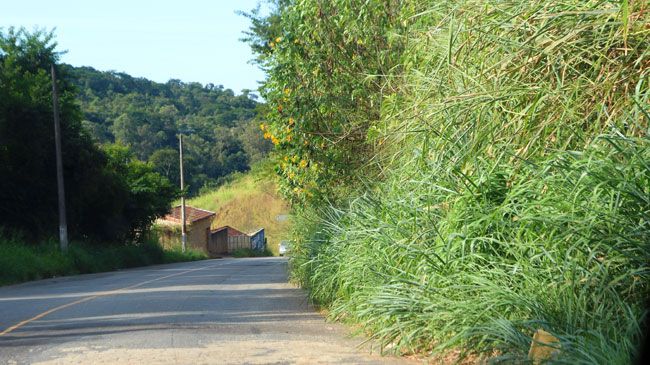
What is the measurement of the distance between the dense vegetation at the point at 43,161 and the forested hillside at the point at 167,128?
33088 millimetres

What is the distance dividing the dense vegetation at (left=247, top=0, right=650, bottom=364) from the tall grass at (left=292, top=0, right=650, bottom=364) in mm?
19

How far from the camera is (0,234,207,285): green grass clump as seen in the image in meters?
28.3

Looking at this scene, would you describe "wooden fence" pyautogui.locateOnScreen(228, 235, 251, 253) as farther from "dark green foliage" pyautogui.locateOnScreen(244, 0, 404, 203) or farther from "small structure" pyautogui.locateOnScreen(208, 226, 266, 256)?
"dark green foliage" pyautogui.locateOnScreen(244, 0, 404, 203)

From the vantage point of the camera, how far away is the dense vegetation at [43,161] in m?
35.1

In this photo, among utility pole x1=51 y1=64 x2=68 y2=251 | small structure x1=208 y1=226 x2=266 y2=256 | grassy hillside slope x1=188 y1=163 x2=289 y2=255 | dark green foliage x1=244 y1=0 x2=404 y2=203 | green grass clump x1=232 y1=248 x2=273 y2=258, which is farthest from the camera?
grassy hillside slope x1=188 y1=163 x2=289 y2=255

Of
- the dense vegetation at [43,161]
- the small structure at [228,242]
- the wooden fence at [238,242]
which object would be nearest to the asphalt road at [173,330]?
the dense vegetation at [43,161]

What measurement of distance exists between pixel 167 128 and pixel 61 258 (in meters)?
58.5

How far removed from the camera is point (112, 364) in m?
8.99

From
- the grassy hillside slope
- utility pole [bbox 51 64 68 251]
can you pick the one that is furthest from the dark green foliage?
the grassy hillside slope

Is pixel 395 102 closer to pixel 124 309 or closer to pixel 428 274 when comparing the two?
pixel 428 274

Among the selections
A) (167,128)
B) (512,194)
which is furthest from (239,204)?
(512,194)

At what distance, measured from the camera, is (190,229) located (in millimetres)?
68750

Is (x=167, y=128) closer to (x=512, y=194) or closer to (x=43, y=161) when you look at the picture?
(x=43, y=161)

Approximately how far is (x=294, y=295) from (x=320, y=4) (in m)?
5.72
